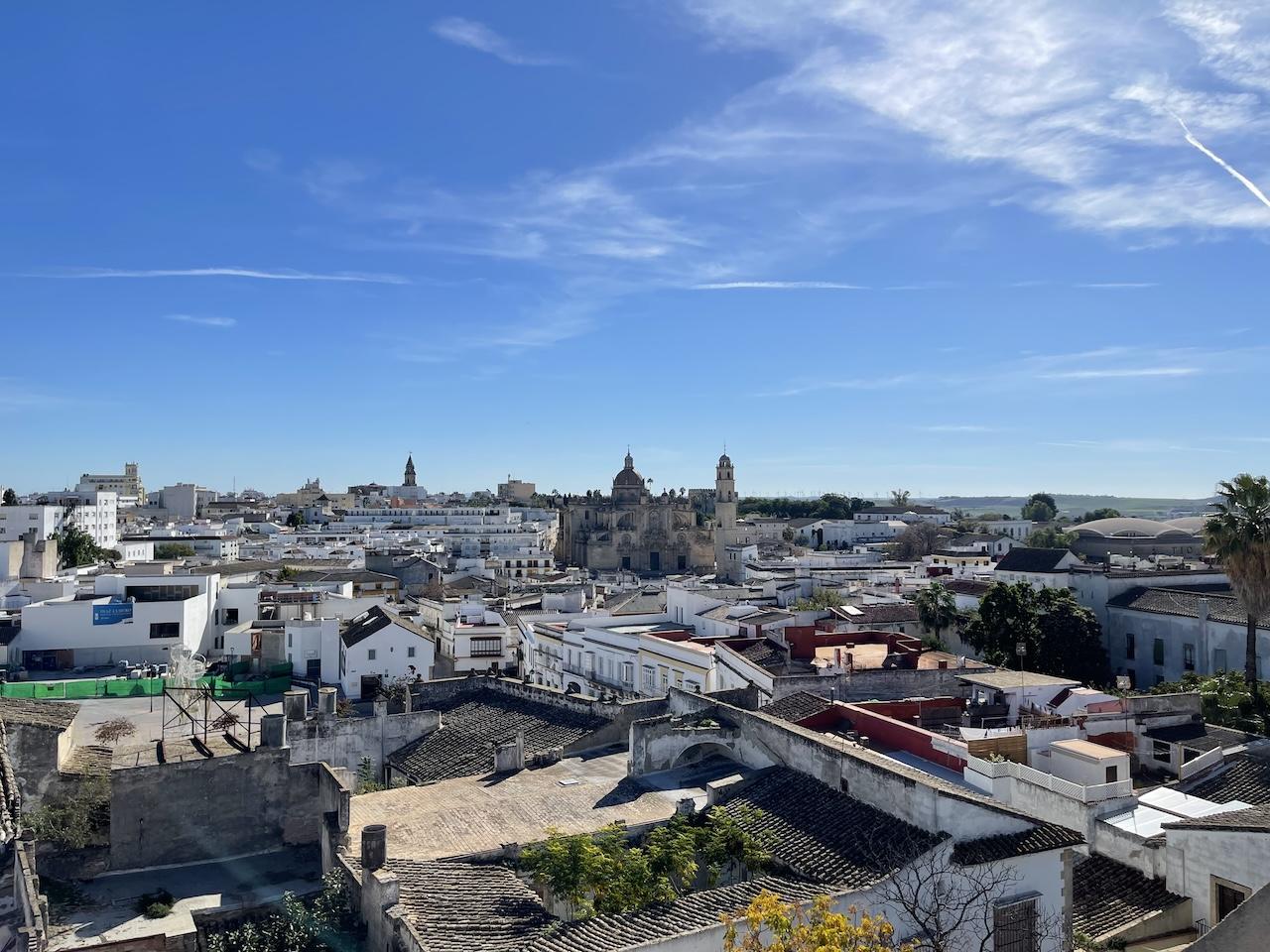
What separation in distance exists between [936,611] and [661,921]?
3006cm

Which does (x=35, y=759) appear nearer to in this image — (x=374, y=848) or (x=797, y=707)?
(x=374, y=848)

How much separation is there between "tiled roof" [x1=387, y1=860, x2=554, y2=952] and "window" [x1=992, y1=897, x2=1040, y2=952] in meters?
5.61

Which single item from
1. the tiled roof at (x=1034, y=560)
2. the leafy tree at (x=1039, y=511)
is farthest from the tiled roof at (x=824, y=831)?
the leafy tree at (x=1039, y=511)

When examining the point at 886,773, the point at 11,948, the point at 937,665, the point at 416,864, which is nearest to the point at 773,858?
the point at 886,773

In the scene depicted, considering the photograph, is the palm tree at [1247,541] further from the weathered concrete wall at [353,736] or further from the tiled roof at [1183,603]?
the weathered concrete wall at [353,736]

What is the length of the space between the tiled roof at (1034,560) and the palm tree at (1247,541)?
46.9 ft

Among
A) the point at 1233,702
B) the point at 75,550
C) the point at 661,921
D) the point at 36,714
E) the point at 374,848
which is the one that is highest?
the point at 75,550

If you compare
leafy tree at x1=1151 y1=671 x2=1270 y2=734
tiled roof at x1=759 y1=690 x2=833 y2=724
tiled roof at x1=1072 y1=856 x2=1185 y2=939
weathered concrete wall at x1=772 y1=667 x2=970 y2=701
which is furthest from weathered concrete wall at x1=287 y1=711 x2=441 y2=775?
leafy tree at x1=1151 y1=671 x2=1270 y2=734

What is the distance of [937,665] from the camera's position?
28.6 meters

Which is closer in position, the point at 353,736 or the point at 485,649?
the point at 353,736

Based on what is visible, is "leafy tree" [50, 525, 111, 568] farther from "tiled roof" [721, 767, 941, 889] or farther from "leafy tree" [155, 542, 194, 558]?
"tiled roof" [721, 767, 941, 889]

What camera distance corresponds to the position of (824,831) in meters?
13.9

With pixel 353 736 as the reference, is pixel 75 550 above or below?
above

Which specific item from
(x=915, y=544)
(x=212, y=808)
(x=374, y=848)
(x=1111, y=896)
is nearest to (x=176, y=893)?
(x=212, y=808)
